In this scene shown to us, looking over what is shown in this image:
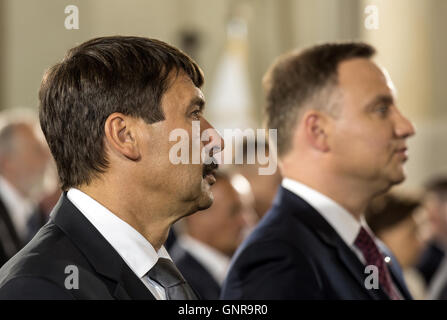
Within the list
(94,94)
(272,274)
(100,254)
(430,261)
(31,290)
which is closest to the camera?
(31,290)

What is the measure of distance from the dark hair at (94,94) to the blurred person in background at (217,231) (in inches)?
119

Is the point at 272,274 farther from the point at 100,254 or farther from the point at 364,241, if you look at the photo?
the point at 100,254

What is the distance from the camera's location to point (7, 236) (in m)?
5.43

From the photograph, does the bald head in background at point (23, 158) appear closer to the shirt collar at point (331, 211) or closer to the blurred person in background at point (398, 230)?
the blurred person in background at point (398, 230)

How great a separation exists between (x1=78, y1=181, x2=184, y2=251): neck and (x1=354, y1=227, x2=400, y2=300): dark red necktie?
0.99 m

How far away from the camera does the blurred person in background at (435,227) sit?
711 cm

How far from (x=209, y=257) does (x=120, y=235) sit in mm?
3137

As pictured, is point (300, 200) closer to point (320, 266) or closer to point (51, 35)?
point (320, 266)

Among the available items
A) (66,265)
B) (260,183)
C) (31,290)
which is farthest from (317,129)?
(260,183)

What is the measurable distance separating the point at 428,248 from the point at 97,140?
5.75m

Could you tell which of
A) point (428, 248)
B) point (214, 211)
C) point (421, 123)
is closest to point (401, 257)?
point (214, 211)

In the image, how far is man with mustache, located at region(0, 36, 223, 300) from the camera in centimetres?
195

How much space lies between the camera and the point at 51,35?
9523 mm

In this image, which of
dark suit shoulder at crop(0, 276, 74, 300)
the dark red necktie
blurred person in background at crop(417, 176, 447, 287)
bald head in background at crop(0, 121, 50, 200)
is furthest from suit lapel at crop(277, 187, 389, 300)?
blurred person in background at crop(417, 176, 447, 287)
